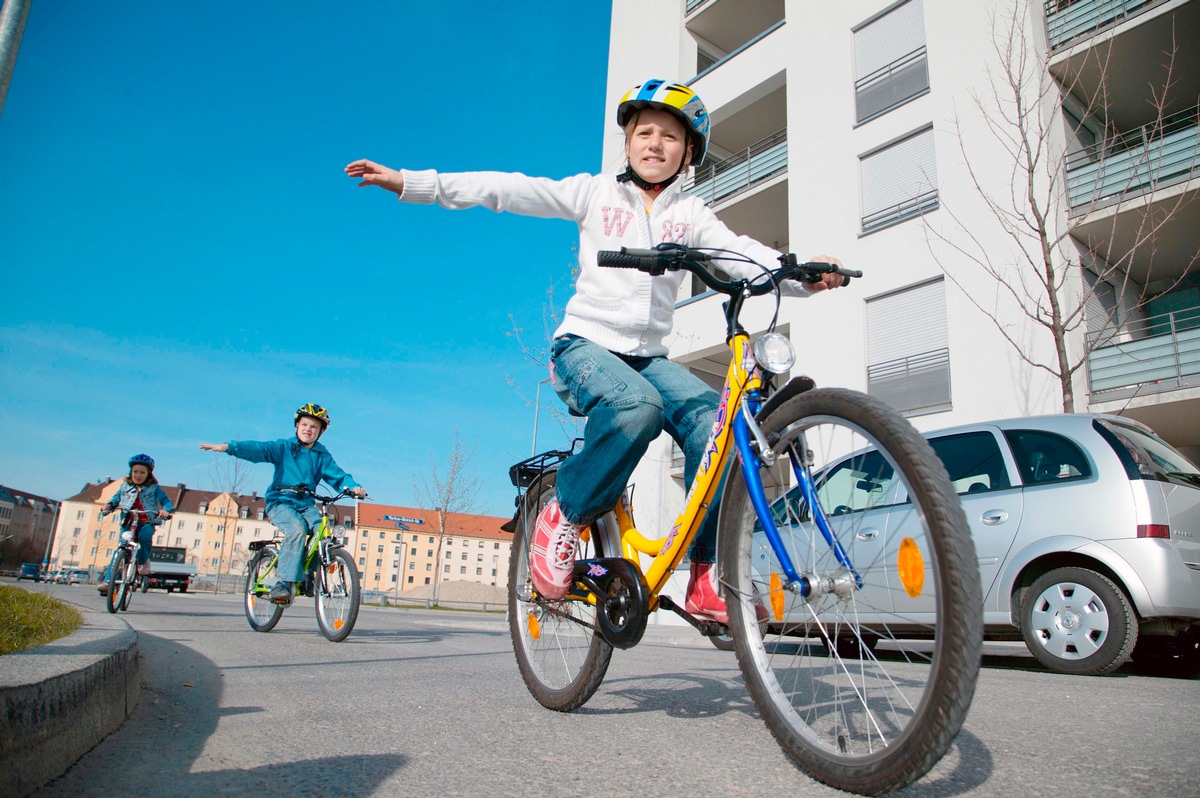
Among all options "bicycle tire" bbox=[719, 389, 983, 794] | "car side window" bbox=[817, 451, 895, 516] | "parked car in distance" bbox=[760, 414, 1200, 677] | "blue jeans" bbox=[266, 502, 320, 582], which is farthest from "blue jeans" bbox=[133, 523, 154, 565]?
"car side window" bbox=[817, 451, 895, 516]

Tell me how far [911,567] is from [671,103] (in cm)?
196

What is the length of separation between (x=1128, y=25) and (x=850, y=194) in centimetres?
516

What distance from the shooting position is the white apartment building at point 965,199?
12.0 m

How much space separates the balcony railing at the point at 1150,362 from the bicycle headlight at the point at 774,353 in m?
11.0

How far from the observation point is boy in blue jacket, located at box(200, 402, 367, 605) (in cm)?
640

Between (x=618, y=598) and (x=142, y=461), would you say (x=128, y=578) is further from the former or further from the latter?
(x=618, y=598)

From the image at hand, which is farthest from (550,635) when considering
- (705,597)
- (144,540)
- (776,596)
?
(144,540)

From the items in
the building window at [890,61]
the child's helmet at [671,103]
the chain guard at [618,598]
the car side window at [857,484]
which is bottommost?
the chain guard at [618,598]

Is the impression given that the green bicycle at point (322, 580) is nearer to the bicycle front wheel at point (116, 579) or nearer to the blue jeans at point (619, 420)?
the bicycle front wheel at point (116, 579)

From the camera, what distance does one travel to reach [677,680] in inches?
140

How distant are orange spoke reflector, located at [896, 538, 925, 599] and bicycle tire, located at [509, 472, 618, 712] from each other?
1.16 metres

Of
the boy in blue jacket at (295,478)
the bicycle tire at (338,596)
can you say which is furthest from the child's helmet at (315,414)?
the bicycle tire at (338,596)

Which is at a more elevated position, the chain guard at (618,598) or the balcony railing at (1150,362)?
the balcony railing at (1150,362)

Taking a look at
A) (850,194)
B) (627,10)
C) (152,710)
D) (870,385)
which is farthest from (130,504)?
(627,10)
